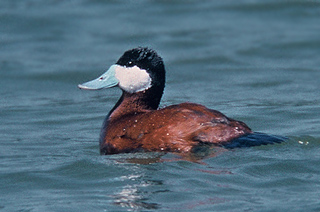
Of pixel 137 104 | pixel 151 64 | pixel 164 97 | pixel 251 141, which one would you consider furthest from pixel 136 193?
pixel 164 97

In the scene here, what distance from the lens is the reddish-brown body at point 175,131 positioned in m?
5.98

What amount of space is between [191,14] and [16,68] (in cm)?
358

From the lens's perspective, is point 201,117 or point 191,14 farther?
point 191,14

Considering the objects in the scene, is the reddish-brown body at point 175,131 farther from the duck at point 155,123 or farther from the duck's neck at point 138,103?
the duck's neck at point 138,103

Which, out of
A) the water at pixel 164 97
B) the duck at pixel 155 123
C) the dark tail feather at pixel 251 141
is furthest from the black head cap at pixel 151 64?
→ the dark tail feather at pixel 251 141

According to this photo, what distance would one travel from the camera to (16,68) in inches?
437

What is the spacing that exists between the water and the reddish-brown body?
11 centimetres

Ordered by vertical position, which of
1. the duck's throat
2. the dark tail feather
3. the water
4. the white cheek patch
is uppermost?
the white cheek patch

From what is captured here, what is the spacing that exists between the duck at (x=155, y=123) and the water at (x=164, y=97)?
0.10 m

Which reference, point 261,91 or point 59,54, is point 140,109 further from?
point 59,54

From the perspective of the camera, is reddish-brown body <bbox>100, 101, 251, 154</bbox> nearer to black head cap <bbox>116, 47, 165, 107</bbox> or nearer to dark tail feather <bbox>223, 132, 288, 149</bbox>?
dark tail feather <bbox>223, 132, 288, 149</bbox>

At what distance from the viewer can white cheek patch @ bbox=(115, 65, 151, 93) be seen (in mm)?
6766

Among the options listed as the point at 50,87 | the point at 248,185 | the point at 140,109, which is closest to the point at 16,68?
the point at 50,87

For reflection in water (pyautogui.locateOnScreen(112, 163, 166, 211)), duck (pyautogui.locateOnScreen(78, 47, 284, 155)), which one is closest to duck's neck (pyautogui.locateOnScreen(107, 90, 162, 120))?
duck (pyautogui.locateOnScreen(78, 47, 284, 155))
